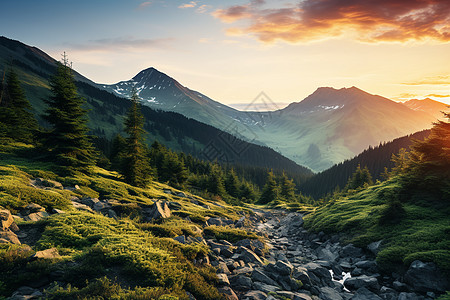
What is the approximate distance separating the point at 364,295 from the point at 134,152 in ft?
106

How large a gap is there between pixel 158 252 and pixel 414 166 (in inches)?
980

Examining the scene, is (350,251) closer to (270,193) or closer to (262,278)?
(262,278)

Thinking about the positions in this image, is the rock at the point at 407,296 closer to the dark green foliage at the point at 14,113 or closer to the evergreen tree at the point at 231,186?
the dark green foliage at the point at 14,113

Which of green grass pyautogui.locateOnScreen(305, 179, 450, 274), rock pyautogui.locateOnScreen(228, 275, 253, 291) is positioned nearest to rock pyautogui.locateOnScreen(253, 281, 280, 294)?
rock pyautogui.locateOnScreen(228, 275, 253, 291)

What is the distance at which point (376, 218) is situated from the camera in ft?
62.7

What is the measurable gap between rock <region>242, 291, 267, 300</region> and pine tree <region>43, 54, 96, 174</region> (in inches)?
981

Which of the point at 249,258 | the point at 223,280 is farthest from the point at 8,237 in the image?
the point at 249,258

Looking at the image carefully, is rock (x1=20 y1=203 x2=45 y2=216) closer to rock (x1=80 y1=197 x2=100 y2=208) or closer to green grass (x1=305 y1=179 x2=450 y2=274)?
rock (x1=80 y1=197 x2=100 y2=208)

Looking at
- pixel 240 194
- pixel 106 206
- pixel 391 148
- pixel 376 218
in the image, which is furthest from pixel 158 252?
pixel 391 148

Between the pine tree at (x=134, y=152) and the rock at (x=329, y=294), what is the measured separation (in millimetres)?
28692

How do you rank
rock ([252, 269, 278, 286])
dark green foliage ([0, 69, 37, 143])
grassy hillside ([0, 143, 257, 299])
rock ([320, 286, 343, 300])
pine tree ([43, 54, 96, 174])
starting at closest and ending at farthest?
grassy hillside ([0, 143, 257, 299]) < rock ([252, 269, 278, 286]) < rock ([320, 286, 343, 300]) < pine tree ([43, 54, 96, 174]) < dark green foliage ([0, 69, 37, 143])

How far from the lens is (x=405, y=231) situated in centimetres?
1578

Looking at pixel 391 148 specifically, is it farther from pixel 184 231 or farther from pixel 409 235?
pixel 184 231

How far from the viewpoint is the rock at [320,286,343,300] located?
35.8ft
